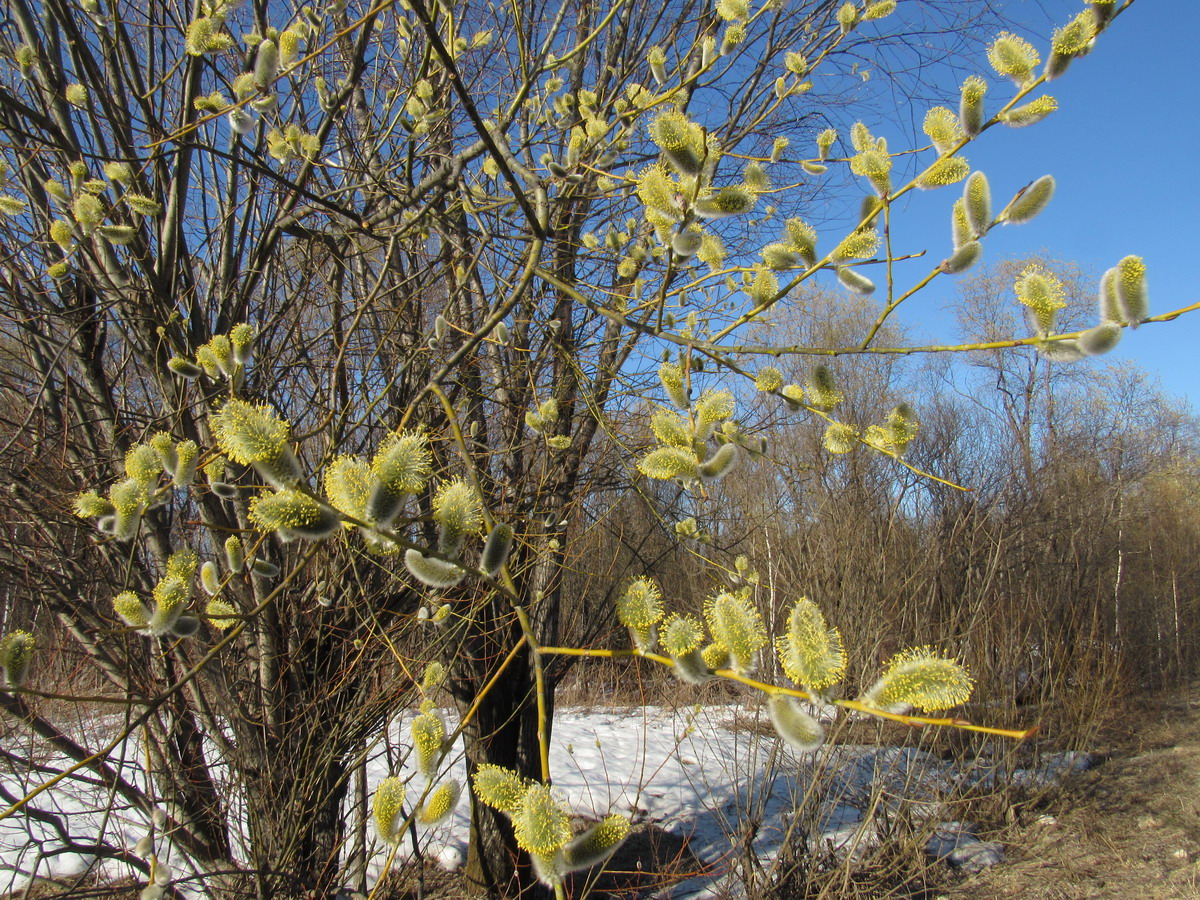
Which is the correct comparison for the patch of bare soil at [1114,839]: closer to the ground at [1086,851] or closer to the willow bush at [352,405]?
the ground at [1086,851]

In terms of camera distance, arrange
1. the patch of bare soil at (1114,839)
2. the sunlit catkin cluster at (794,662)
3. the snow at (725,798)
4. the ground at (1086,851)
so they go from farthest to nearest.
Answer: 1. the patch of bare soil at (1114,839)
2. the ground at (1086,851)
3. the snow at (725,798)
4. the sunlit catkin cluster at (794,662)

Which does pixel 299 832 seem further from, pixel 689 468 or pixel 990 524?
pixel 990 524

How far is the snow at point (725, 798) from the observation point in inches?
136

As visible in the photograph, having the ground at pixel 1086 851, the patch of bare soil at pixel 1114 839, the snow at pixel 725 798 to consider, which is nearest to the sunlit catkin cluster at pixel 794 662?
the snow at pixel 725 798

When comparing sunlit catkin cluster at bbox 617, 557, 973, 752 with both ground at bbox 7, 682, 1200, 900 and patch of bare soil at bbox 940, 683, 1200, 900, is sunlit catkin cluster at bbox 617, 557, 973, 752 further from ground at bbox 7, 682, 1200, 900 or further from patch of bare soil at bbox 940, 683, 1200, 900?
patch of bare soil at bbox 940, 683, 1200, 900

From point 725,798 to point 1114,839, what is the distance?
2.75 metres

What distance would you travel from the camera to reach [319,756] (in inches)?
86.4

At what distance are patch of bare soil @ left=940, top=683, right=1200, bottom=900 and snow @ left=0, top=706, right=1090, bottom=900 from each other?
229 millimetres

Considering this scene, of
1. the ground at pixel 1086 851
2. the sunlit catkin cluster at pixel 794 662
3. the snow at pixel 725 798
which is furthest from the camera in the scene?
the ground at pixel 1086 851

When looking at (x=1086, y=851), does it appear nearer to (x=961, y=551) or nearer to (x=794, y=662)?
(x=961, y=551)

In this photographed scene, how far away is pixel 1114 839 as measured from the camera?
16.5 feet

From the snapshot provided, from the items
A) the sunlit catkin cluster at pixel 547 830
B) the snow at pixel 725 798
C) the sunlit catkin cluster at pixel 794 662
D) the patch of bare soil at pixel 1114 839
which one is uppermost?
the sunlit catkin cluster at pixel 794 662

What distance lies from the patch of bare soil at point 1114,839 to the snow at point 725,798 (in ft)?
0.75

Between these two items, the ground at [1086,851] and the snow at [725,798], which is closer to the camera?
the snow at [725,798]
